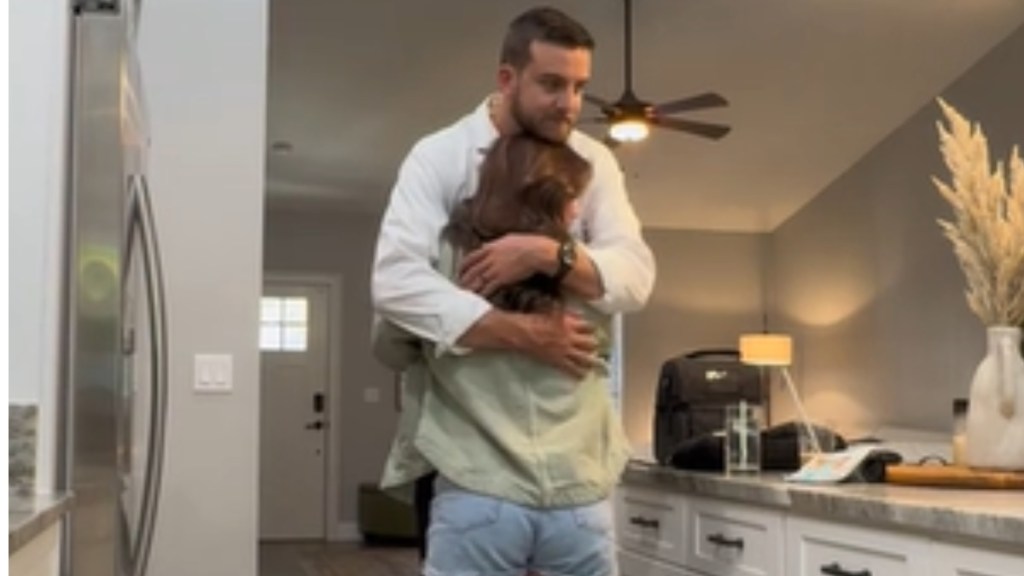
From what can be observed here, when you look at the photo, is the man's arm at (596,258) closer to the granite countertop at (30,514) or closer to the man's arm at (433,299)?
the man's arm at (433,299)

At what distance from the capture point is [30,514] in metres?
1.43

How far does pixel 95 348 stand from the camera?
1.74 metres

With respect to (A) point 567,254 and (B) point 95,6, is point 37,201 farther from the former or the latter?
(A) point 567,254

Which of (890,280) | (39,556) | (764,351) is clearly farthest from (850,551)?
(890,280)

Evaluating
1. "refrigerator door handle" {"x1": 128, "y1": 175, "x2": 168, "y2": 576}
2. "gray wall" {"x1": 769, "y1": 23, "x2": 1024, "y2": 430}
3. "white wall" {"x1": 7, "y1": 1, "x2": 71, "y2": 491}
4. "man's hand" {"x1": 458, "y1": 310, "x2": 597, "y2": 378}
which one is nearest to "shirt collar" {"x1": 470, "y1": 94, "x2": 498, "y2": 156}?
"man's hand" {"x1": 458, "y1": 310, "x2": 597, "y2": 378}

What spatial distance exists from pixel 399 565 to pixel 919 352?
154 inches

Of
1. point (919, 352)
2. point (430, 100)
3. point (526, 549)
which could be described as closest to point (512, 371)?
point (526, 549)

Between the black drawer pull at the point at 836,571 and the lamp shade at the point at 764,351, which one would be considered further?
the lamp shade at the point at 764,351

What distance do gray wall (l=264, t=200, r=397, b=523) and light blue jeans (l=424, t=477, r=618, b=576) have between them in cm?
766

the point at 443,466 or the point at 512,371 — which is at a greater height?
the point at 512,371

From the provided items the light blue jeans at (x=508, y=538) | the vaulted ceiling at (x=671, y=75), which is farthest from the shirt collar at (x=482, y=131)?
the vaulted ceiling at (x=671, y=75)

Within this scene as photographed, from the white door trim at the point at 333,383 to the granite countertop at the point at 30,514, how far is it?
7.67 m

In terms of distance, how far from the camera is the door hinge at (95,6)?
69.7 inches

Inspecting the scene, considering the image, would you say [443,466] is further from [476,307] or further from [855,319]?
[855,319]
